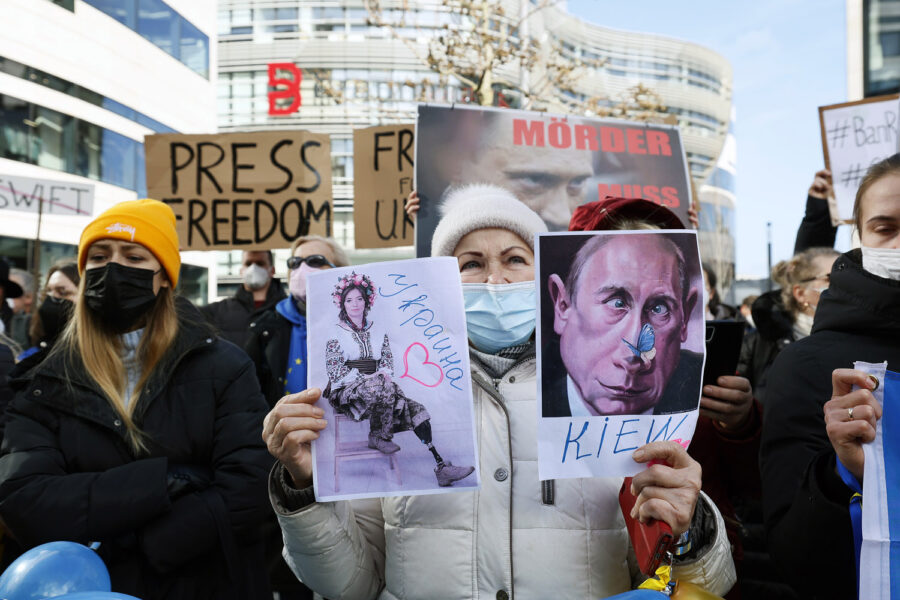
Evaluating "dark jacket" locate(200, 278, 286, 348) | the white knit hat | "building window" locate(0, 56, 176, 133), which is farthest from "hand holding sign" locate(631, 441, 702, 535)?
"building window" locate(0, 56, 176, 133)

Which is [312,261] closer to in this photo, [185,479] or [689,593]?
[185,479]

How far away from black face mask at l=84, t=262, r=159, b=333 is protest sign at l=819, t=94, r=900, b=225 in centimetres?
331

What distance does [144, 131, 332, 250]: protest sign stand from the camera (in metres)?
5.49

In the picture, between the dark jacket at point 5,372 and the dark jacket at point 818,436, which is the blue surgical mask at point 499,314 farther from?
the dark jacket at point 5,372

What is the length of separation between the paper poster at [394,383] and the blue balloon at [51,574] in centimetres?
53

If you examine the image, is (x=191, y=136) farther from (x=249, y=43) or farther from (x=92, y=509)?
(x=249, y=43)

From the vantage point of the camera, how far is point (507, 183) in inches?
157

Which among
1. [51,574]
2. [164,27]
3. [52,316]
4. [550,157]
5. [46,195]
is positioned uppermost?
[164,27]

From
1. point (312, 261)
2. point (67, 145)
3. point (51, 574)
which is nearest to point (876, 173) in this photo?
point (51, 574)

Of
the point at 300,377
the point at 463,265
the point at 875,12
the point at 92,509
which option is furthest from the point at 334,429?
the point at 875,12

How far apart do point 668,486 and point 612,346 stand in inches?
11.1

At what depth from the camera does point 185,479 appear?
221cm

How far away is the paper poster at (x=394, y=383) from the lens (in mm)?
1521

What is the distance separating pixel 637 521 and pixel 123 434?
152cm
